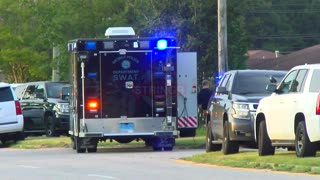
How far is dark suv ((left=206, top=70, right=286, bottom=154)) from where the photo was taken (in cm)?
2102

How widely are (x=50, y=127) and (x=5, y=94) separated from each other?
432 centimetres

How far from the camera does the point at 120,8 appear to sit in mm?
45781

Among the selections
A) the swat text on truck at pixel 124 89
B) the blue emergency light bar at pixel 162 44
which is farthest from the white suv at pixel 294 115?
the blue emergency light bar at pixel 162 44

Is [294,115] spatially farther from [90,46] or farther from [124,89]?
[90,46]

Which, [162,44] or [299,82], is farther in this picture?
[162,44]

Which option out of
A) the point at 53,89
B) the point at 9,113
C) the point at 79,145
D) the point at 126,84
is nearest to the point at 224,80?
the point at 126,84

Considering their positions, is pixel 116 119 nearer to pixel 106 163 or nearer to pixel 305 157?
pixel 106 163

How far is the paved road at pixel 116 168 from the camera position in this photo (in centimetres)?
1703

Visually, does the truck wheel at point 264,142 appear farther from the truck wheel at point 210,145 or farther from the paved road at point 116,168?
the truck wheel at point 210,145

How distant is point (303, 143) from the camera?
58.4 feet

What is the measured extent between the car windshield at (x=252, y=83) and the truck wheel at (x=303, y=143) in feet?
12.5

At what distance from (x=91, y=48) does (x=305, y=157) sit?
9.60m

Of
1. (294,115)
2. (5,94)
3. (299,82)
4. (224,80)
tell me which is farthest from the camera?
(5,94)

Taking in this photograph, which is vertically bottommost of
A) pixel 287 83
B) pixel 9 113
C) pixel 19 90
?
pixel 9 113
